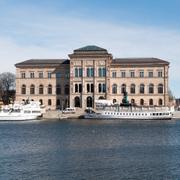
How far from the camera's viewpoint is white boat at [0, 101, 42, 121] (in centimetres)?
13250

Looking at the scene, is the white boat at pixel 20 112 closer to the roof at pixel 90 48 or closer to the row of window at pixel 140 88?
the roof at pixel 90 48

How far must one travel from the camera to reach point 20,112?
438 ft

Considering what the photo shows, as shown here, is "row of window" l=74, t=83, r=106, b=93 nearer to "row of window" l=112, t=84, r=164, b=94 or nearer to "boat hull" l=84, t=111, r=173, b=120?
"row of window" l=112, t=84, r=164, b=94

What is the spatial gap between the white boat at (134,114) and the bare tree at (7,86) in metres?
48.8

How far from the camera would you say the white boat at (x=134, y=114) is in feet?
456

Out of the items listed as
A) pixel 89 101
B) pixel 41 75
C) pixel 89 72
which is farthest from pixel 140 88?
pixel 41 75

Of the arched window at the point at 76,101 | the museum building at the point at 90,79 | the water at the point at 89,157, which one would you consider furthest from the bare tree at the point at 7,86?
the water at the point at 89,157

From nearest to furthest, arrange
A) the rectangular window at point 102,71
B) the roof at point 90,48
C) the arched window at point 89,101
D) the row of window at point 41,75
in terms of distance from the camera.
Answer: the rectangular window at point 102,71 → the roof at point 90,48 → the arched window at point 89,101 → the row of window at point 41,75

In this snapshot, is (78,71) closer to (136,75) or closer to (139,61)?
(136,75)

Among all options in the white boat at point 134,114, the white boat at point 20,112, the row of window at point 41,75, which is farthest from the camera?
the row of window at point 41,75

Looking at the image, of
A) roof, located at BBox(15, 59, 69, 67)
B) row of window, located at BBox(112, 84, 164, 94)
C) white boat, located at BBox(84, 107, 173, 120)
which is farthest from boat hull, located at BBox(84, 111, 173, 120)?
roof, located at BBox(15, 59, 69, 67)

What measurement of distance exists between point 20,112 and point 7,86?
2107 inches

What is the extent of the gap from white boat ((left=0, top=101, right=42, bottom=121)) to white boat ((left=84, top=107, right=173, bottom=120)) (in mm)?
14906

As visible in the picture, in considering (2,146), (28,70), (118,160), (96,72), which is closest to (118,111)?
(96,72)
